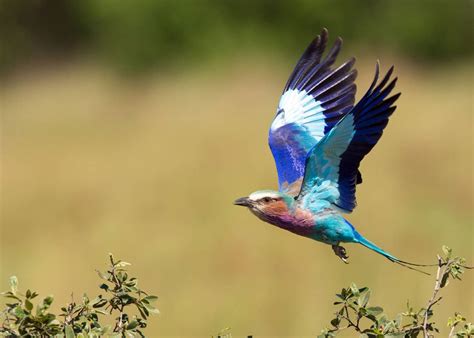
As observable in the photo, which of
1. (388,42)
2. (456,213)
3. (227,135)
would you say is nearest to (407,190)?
(456,213)

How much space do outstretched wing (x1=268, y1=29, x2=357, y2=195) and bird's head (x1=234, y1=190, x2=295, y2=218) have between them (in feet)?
2.23

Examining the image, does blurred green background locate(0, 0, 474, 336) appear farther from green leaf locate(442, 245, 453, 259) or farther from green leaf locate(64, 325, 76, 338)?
green leaf locate(64, 325, 76, 338)

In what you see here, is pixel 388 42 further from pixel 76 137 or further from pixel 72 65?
pixel 76 137

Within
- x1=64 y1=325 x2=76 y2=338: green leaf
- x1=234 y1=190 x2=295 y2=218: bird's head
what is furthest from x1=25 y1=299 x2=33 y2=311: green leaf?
x1=234 y1=190 x2=295 y2=218: bird's head

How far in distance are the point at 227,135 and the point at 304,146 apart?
20.0 feet

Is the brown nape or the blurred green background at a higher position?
the blurred green background

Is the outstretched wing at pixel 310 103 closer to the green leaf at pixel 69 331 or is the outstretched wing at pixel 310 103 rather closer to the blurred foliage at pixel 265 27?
the green leaf at pixel 69 331

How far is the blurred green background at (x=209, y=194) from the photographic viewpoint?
7699 mm

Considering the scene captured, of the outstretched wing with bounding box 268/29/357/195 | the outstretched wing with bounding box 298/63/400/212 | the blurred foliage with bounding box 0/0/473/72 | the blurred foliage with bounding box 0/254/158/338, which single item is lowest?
the blurred foliage with bounding box 0/254/158/338

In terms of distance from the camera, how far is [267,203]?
4.18 meters

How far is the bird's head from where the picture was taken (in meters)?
4.18

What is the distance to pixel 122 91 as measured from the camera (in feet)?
55.8

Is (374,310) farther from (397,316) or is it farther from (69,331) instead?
(69,331)

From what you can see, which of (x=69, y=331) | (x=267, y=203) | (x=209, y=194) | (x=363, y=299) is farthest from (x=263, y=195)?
(x=209, y=194)
